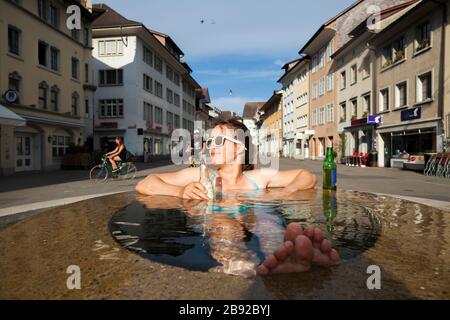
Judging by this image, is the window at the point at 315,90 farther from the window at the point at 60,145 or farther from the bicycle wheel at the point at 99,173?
the bicycle wheel at the point at 99,173

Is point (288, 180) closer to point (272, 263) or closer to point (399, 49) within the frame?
point (272, 263)

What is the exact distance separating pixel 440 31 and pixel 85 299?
67.9ft

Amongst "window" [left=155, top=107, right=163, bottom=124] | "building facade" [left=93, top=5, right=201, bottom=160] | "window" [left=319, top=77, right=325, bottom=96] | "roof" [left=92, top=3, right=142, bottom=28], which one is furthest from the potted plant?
"window" [left=155, top=107, right=163, bottom=124]

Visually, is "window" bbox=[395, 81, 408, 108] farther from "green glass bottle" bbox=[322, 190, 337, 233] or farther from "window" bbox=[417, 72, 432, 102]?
"green glass bottle" bbox=[322, 190, 337, 233]

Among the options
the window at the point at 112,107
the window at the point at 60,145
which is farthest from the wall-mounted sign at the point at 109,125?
the window at the point at 60,145

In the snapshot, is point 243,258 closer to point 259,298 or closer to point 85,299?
point 259,298

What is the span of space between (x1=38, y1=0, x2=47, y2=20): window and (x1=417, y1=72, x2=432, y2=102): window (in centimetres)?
2152

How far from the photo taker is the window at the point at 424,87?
19172mm

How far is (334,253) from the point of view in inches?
63.4

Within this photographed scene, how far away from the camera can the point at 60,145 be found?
24359 millimetres

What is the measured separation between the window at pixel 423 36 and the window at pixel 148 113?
24.0 m

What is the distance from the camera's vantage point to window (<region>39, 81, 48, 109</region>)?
2184cm
